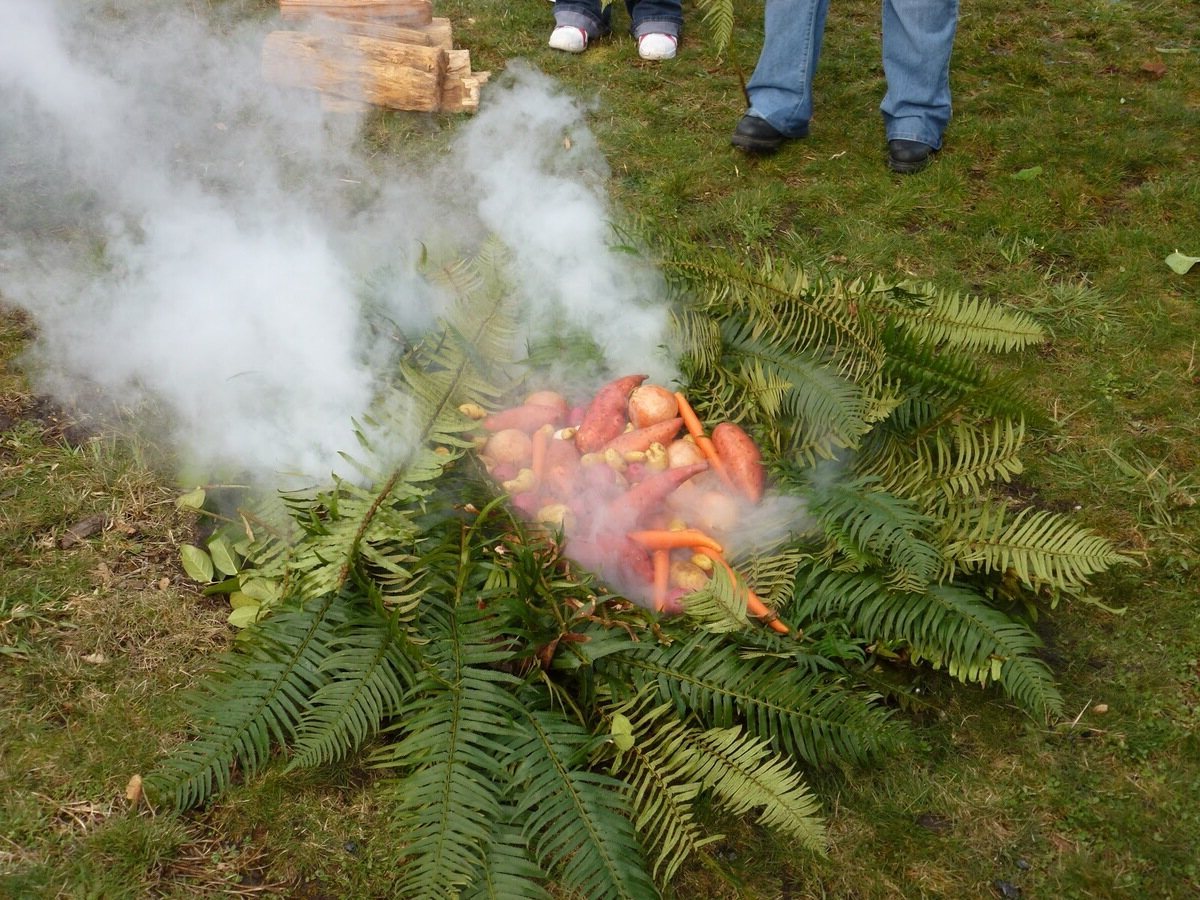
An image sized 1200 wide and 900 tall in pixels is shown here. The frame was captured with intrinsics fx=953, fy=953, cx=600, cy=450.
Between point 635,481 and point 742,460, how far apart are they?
0.91 ft

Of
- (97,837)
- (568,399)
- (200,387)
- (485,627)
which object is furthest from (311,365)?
(97,837)

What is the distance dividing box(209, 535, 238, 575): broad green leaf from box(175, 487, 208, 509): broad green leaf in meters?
0.15

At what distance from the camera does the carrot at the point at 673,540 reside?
2.31 metres

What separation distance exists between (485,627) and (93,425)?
1475mm

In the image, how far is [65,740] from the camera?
6.89ft

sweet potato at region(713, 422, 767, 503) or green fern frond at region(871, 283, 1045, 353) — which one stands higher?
green fern frond at region(871, 283, 1045, 353)

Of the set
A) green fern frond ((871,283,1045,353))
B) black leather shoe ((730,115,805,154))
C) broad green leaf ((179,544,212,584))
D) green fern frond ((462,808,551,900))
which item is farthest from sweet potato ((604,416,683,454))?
black leather shoe ((730,115,805,154))

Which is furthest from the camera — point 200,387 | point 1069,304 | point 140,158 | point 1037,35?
point 1037,35

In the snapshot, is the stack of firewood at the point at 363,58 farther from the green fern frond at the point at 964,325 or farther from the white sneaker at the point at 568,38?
the green fern frond at the point at 964,325

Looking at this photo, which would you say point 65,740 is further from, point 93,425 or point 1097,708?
point 1097,708

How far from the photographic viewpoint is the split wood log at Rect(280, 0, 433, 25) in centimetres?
434

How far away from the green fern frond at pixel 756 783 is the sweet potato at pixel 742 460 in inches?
25.1

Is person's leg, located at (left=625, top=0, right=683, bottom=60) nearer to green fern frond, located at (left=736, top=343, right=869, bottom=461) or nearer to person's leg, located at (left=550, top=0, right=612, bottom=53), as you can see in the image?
person's leg, located at (left=550, top=0, right=612, bottom=53)

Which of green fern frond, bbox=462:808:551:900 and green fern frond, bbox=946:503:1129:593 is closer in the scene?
green fern frond, bbox=462:808:551:900
